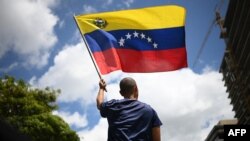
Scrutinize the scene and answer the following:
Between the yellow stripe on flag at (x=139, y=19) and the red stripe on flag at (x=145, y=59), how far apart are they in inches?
21.3

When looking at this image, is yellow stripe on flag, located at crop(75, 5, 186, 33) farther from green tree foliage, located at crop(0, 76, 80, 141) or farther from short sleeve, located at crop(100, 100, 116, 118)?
green tree foliage, located at crop(0, 76, 80, 141)

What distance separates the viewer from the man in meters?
4.04

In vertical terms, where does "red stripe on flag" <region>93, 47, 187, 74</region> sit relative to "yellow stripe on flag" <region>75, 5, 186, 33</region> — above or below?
below

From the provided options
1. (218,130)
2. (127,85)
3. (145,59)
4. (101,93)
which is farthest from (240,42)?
(127,85)

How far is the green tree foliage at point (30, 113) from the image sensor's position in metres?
23.5

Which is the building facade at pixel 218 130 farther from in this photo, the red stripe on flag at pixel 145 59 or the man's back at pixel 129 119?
the man's back at pixel 129 119

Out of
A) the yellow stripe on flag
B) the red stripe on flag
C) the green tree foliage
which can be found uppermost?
the yellow stripe on flag

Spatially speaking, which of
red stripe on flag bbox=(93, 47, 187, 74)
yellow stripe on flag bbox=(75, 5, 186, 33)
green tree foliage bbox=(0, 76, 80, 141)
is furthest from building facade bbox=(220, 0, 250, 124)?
red stripe on flag bbox=(93, 47, 187, 74)

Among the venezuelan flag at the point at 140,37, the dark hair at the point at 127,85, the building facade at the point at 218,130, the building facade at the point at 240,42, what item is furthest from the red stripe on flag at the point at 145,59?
the building facade at the point at 218,130

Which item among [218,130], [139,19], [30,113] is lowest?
[218,130]

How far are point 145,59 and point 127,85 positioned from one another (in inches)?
110

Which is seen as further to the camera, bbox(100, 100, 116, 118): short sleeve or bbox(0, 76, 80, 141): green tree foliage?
bbox(0, 76, 80, 141): green tree foliage

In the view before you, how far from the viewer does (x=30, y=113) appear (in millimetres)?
24141

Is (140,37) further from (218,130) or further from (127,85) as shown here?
(218,130)
